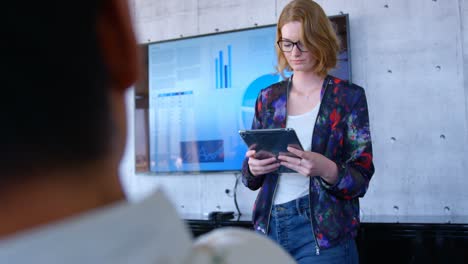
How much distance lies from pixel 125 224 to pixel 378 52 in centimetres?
292

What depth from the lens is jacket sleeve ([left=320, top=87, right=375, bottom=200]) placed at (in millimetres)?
1498

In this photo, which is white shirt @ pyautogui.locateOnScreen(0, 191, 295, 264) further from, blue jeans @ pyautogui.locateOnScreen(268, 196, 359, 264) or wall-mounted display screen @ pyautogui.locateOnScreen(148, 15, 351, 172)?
wall-mounted display screen @ pyautogui.locateOnScreen(148, 15, 351, 172)

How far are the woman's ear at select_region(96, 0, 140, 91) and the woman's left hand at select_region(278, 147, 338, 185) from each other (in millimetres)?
1141

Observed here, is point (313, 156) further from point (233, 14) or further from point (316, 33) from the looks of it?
point (233, 14)

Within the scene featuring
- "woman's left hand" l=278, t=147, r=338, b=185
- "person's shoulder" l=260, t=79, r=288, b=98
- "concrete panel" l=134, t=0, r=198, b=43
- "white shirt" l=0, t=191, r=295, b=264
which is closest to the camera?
"white shirt" l=0, t=191, r=295, b=264

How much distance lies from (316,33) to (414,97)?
1.51 m

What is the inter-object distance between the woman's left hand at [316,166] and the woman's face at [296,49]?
13.0 inches

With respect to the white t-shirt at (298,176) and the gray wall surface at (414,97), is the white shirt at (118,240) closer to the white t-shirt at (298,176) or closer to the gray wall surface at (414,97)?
the white t-shirt at (298,176)

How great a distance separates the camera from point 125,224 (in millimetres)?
305

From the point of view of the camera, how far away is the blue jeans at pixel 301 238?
147 cm

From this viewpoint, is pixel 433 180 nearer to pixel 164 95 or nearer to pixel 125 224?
pixel 164 95

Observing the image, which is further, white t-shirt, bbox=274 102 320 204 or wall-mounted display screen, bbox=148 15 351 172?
wall-mounted display screen, bbox=148 15 351 172

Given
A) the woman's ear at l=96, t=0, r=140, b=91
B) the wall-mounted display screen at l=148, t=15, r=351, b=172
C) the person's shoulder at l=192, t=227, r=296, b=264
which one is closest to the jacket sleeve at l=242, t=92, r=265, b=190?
the person's shoulder at l=192, t=227, r=296, b=264

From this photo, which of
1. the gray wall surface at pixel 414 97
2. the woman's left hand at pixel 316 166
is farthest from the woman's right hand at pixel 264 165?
the gray wall surface at pixel 414 97
